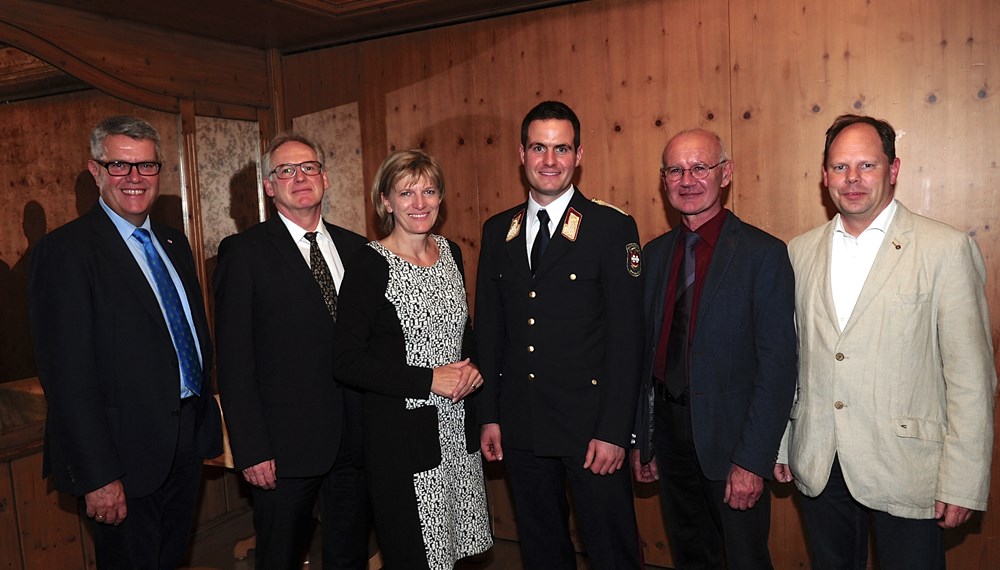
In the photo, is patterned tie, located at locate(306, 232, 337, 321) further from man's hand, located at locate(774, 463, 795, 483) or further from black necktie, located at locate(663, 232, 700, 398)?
man's hand, located at locate(774, 463, 795, 483)

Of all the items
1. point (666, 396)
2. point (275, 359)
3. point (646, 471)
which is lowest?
point (646, 471)

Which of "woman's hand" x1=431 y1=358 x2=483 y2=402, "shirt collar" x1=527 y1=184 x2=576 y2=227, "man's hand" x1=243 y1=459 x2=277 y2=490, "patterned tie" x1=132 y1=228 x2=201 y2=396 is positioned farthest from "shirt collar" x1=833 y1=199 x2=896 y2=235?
"patterned tie" x1=132 y1=228 x2=201 y2=396

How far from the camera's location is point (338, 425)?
8.12 ft

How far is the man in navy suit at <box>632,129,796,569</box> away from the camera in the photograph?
2.26 meters

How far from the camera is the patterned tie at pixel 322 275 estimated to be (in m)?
2.48

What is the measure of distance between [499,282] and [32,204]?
2.28 metres

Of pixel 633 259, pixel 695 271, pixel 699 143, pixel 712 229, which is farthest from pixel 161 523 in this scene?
pixel 699 143

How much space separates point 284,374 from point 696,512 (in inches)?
60.2

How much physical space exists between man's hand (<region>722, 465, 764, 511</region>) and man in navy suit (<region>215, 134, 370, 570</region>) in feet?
4.16

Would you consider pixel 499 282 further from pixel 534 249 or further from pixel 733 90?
pixel 733 90

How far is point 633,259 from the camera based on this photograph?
241cm

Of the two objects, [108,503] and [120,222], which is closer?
[108,503]

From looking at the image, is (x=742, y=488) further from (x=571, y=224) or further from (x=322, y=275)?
(x=322, y=275)

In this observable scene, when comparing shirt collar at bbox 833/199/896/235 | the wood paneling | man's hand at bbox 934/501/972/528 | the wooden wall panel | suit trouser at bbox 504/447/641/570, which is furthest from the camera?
the wood paneling
